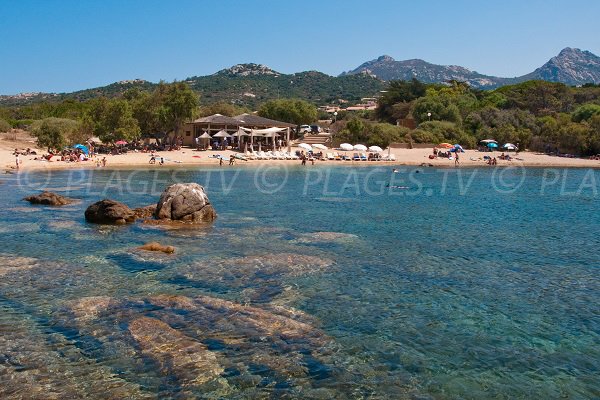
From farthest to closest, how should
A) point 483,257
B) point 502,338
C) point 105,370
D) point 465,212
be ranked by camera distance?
point 465,212 → point 483,257 → point 502,338 → point 105,370

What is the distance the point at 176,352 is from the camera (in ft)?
29.7

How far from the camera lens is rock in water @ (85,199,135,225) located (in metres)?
21.8

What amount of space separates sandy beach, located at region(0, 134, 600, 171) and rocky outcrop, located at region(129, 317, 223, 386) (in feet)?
133

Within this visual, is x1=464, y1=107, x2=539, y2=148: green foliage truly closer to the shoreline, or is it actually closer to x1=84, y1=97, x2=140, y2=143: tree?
the shoreline

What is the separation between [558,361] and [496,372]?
4.34 feet

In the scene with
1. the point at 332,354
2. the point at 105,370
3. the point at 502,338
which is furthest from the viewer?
the point at 502,338

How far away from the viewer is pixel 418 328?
10.7 m

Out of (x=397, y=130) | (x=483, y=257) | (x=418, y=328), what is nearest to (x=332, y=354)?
(x=418, y=328)

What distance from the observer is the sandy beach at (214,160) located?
49.1m

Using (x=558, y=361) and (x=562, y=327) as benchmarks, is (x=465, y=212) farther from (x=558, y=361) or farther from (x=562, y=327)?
(x=558, y=361)

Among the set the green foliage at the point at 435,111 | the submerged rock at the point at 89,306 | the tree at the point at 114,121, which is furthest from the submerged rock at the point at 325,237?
the green foliage at the point at 435,111

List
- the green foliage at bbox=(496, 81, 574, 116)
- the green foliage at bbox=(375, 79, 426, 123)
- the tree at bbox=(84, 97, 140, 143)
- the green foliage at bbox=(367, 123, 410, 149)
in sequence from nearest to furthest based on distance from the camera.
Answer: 1. the tree at bbox=(84, 97, 140, 143)
2. the green foliage at bbox=(367, 123, 410, 149)
3. the green foliage at bbox=(496, 81, 574, 116)
4. the green foliage at bbox=(375, 79, 426, 123)

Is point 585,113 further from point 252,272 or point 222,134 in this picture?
point 252,272

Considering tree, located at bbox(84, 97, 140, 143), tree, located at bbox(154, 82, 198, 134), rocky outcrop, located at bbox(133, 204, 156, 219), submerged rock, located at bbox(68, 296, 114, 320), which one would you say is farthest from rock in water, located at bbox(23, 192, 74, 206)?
tree, located at bbox(154, 82, 198, 134)
